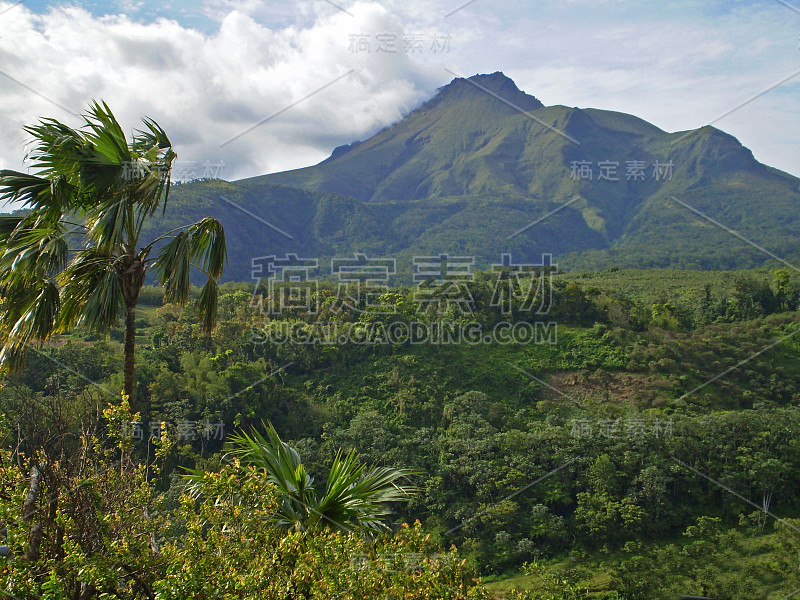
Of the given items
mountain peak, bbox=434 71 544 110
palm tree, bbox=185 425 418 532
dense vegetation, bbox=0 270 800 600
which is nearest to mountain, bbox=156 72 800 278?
mountain peak, bbox=434 71 544 110

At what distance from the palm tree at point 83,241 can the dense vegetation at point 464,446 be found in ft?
2.79

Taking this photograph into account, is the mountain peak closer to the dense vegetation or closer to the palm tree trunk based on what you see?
the dense vegetation

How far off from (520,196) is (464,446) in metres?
90.3

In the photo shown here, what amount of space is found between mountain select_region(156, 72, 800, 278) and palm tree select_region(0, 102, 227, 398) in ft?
133

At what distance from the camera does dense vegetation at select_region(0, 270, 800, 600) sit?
388 cm

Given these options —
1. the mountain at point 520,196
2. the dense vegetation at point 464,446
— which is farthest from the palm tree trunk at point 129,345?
the mountain at point 520,196

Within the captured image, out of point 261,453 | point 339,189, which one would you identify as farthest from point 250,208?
point 261,453

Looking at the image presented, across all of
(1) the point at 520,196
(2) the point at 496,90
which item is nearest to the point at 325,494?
(1) the point at 520,196

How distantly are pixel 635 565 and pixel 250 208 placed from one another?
245 feet

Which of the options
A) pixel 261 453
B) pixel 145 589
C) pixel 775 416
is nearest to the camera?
pixel 145 589

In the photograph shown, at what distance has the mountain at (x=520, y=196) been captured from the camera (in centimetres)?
7369

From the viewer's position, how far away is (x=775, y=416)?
1717 centimetres

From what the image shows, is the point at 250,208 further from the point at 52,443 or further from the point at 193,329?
the point at 52,443

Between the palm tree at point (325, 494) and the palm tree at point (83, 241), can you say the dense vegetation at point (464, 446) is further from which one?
the palm tree at point (83, 241)
